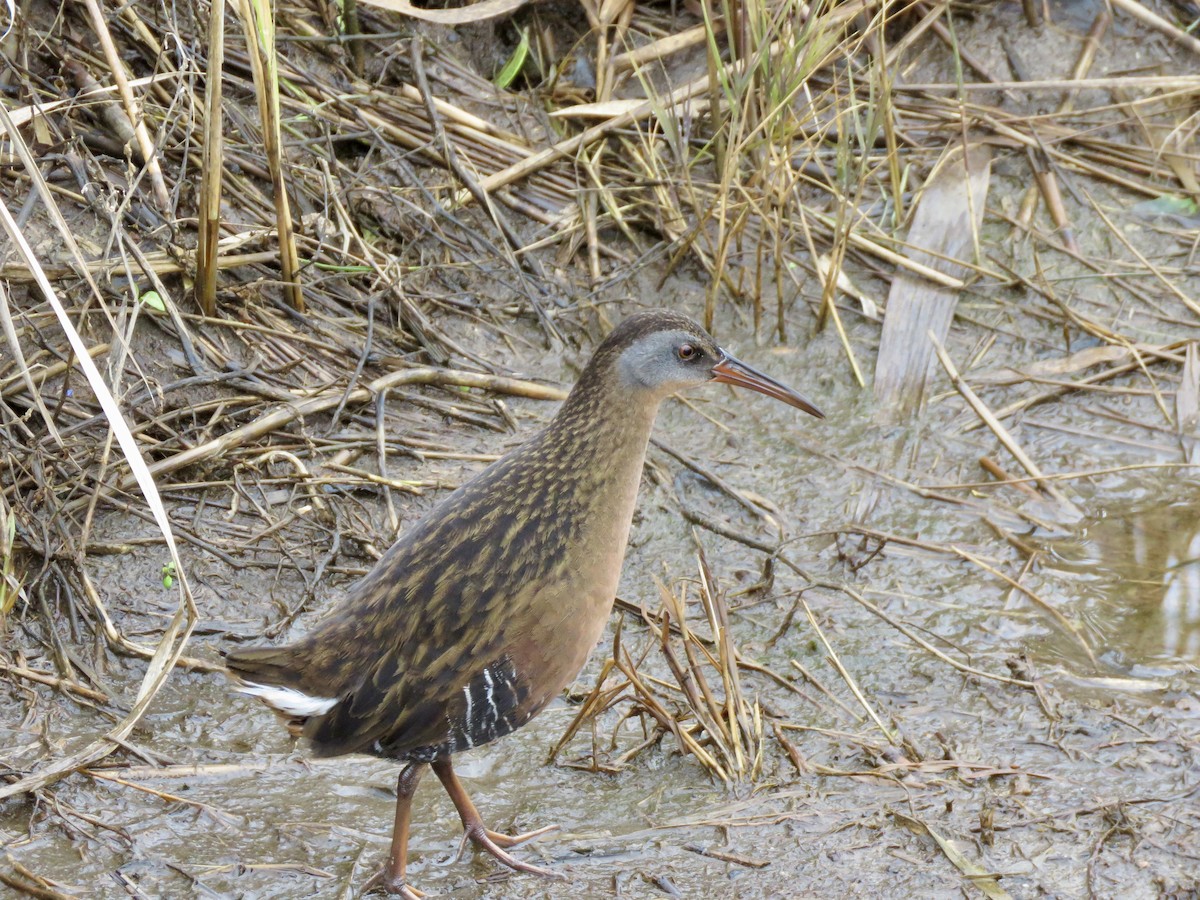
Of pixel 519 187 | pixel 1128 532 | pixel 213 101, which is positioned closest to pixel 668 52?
pixel 519 187

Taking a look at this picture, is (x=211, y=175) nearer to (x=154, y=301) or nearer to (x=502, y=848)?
(x=154, y=301)

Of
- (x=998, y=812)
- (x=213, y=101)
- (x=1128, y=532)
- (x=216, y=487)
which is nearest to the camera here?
(x=998, y=812)

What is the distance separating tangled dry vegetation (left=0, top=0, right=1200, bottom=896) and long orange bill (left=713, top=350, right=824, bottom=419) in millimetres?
591

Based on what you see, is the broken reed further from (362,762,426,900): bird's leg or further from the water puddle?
the water puddle

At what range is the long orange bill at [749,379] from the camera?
3.87 m

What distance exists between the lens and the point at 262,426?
4594 mm

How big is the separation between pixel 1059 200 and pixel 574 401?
10.5 ft

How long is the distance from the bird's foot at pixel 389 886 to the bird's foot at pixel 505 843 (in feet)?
0.70

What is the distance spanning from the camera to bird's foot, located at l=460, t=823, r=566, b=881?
3410 millimetres

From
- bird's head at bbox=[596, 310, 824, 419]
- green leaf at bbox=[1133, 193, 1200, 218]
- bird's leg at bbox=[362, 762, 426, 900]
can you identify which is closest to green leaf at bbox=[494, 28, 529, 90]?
bird's head at bbox=[596, 310, 824, 419]

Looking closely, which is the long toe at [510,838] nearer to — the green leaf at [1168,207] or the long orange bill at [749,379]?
the long orange bill at [749,379]

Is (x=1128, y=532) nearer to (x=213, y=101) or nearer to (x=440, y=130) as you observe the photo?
(x=440, y=130)

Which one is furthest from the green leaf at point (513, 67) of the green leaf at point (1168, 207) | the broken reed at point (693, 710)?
the broken reed at point (693, 710)

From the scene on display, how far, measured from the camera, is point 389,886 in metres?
3.34
